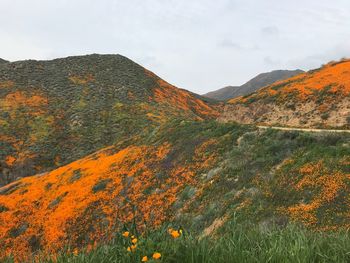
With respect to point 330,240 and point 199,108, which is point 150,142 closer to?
point 330,240

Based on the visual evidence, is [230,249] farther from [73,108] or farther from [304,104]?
[73,108]

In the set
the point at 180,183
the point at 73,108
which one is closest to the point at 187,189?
the point at 180,183

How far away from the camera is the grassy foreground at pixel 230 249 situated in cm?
508

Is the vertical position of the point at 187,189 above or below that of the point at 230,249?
below

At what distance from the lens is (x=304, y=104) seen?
115ft

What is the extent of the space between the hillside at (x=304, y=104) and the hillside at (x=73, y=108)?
314 inches

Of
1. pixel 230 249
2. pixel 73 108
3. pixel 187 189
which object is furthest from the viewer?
pixel 73 108

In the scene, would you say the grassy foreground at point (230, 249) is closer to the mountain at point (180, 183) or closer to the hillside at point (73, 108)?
the mountain at point (180, 183)

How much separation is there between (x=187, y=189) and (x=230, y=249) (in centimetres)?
1501

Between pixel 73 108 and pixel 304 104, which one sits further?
pixel 73 108

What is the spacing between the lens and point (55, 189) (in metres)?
29.1

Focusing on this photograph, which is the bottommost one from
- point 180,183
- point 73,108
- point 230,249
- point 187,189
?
point 187,189

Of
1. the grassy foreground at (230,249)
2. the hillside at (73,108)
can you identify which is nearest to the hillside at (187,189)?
the grassy foreground at (230,249)

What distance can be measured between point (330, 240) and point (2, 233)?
24361 mm
